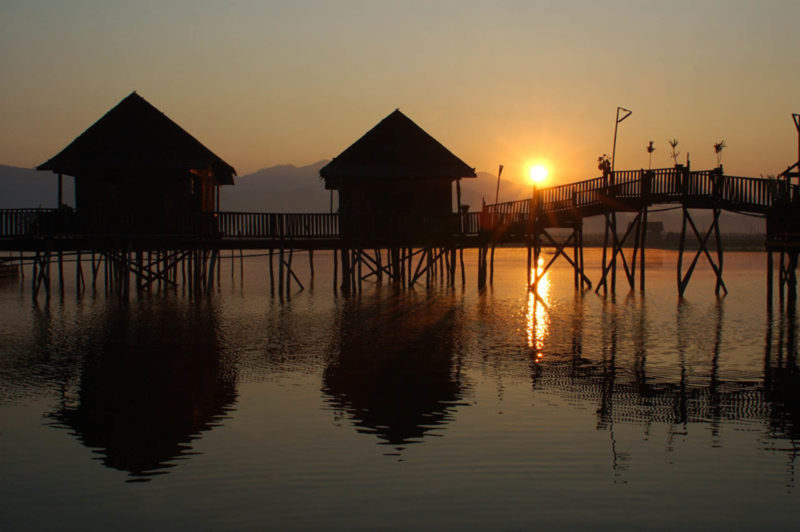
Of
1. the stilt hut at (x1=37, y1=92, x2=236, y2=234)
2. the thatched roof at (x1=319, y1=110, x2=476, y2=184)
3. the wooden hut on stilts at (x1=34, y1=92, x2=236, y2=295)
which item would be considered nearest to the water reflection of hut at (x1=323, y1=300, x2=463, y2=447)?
the wooden hut on stilts at (x1=34, y1=92, x2=236, y2=295)

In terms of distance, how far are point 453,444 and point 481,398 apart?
3.12 meters

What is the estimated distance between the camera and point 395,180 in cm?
3984

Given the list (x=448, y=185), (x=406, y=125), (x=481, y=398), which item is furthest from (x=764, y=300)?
(x=481, y=398)

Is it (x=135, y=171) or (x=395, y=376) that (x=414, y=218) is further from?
(x=395, y=376)

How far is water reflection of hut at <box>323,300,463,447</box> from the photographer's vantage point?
1326 centimetres

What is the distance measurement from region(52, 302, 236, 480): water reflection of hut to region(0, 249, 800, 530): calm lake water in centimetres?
6

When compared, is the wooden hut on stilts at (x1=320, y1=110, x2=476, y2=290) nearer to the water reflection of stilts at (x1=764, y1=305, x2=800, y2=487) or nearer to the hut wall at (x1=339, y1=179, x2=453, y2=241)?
the hut wall at (x1=339, y1=179, x2=453, y2=241)

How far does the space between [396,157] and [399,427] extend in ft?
90.1

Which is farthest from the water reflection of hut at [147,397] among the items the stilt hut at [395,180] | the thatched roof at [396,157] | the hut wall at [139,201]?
the thatched roof at [396,157]

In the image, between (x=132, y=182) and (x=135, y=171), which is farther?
(x=132, y=182)

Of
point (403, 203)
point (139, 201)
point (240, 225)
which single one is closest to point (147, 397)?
point (240, 225)

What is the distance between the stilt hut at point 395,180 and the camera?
38531 mm

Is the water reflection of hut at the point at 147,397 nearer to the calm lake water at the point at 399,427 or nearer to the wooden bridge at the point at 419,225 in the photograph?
the calm lake water at the point at 399,427

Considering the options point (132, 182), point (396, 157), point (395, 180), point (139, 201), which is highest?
point (396, 157)
